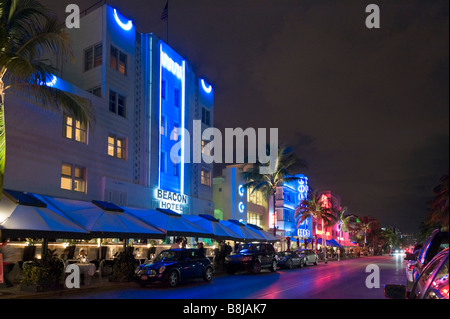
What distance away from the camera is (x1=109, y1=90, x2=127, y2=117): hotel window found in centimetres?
2839

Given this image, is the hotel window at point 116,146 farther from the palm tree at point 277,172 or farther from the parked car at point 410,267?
the palm tree at point 277,172

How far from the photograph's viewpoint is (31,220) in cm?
1683

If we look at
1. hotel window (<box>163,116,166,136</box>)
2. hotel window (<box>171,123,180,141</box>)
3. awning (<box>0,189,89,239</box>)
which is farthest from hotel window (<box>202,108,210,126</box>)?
awning (<box>0,189,89,239</box>)

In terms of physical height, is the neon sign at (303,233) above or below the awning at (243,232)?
below

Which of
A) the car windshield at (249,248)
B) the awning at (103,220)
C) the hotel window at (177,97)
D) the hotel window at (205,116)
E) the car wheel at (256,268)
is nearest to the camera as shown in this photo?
the awning at (103,220)

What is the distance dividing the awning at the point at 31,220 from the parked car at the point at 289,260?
1912 cm

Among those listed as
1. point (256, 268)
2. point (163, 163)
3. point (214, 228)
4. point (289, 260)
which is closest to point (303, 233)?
point (289, 260)

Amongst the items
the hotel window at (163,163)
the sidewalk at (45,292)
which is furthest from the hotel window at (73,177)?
the hotel window at (163,163)

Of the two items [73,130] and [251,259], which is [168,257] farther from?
[73,130]

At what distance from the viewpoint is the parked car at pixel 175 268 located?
61.7ft

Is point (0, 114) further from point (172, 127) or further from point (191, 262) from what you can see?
point (172, 127)

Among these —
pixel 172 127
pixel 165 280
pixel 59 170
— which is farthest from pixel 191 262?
pixel 172 127

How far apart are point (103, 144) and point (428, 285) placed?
→ 80.7 feet

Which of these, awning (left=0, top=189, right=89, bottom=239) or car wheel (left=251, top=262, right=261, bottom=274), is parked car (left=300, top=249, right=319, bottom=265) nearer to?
car wheel (left=251, top=262, right=261, bottom=274)
